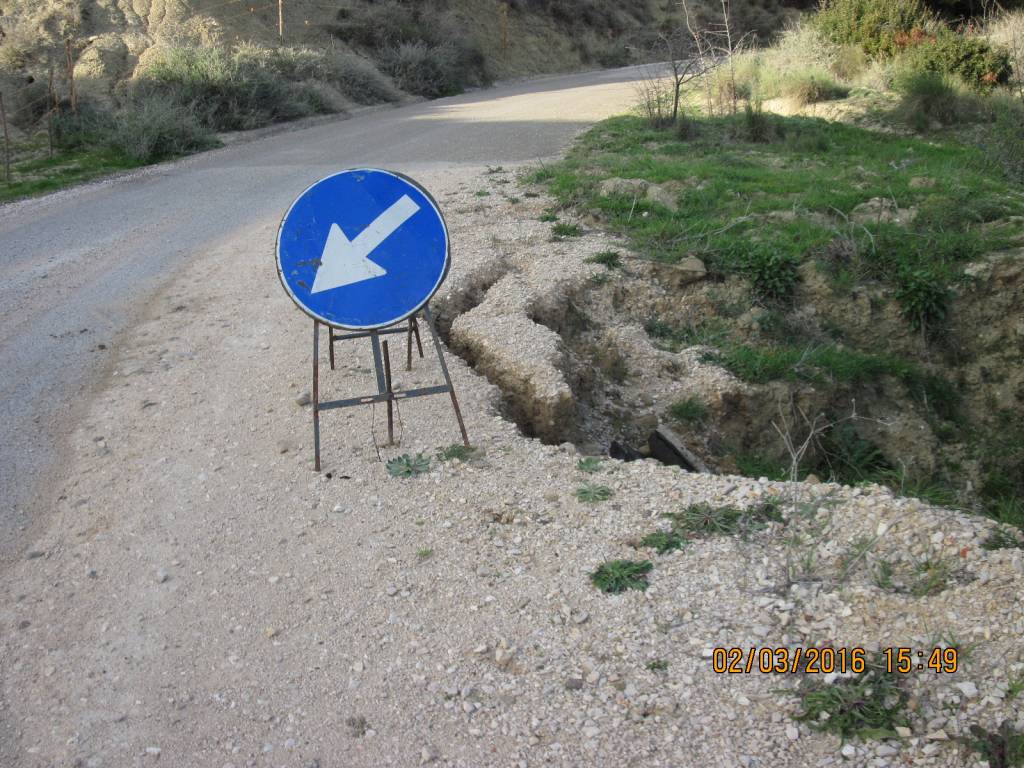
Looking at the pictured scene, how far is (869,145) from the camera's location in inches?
464

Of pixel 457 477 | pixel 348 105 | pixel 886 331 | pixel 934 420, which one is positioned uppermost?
pixel 348 105

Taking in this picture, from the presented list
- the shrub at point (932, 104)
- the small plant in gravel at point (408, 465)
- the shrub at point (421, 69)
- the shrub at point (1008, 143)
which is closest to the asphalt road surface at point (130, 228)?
the small plant in gravel at point (408, 465)

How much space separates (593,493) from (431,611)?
0.99 metres

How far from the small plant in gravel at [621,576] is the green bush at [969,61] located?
13.6 m

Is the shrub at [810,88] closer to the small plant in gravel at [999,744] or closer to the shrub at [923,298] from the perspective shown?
the shrub at [923,298]

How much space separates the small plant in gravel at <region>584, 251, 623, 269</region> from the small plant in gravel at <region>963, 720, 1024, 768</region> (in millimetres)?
5070

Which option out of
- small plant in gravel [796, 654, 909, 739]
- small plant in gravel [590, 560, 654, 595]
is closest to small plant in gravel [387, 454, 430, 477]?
small plant in gravel [590, 560, 654, 595]

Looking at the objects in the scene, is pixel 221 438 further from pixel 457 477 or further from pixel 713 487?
pixel 713 487

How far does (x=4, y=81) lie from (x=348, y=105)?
698cm

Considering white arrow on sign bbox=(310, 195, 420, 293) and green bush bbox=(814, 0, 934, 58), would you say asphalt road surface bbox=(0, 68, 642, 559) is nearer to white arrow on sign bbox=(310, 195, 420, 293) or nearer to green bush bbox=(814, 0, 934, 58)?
white arrow on sign bbox=(310, 195, 420, 293)

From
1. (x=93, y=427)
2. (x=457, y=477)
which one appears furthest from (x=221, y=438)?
(x=457, y=477)

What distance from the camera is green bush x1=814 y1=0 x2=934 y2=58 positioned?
612 inches

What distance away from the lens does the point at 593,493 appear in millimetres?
3779

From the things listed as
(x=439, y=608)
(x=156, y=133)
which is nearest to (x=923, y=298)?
(x=439, y=608)
